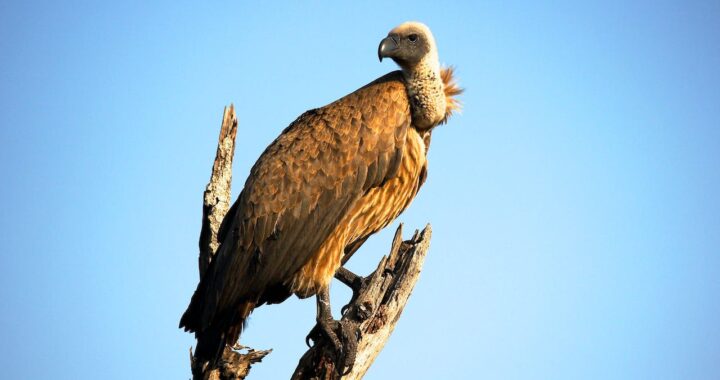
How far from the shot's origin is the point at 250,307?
22.7 ft

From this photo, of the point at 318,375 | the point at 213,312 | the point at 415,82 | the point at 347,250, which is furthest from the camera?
the point at 347,250

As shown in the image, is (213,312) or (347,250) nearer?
(213,312)

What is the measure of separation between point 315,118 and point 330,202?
3.01ft

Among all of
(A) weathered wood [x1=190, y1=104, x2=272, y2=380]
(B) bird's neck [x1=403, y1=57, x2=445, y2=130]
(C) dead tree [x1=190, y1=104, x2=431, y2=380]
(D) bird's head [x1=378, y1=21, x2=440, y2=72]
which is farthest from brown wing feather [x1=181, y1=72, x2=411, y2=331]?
(A) weathered wood [x1=190, y1=104, x2=272, y2=380]

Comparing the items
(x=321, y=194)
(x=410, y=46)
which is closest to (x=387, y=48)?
(x=410, y=46)

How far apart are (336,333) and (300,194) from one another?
1.27m

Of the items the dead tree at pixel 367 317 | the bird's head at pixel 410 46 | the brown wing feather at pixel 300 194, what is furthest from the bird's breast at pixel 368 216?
the bird's head at pixel 410 46

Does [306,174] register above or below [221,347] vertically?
above

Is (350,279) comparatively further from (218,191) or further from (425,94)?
(425,94)

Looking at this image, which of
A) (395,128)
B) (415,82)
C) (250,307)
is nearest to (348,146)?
(395,128)

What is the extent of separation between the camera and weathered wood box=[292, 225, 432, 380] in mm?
6246

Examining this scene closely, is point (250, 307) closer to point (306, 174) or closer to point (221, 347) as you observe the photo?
point (221, 347)

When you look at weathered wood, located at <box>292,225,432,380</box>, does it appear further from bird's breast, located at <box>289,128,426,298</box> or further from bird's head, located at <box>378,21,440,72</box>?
bird's head, located at <box>378,21,440,72</box>

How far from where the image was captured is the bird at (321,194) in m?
6.75
